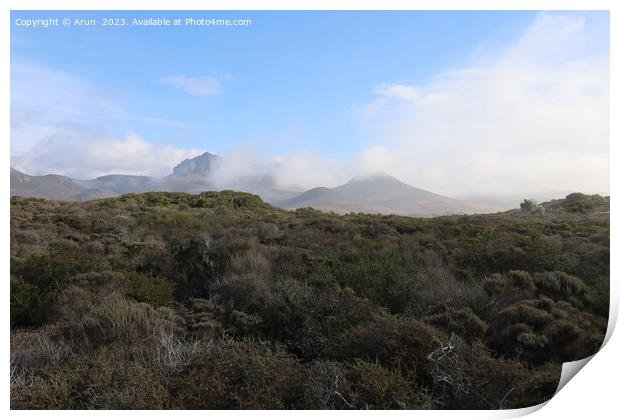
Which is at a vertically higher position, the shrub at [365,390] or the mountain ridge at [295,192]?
the mountain ridge at [295,192]

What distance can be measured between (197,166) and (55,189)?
7.19 ft

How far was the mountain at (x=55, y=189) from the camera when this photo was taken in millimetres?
5608

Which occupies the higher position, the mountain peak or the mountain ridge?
the mountain peak

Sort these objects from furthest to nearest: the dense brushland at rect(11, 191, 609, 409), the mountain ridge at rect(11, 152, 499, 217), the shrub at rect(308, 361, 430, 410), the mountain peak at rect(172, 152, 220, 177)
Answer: the mountain ridge at rect(11, 152, 499, 217) < the mountain peak at rect(172, 152, 220, 177) < the dense brushland at rect(11, 191, 609, 409) < the shrub at rect(308, 361, 430, 410)

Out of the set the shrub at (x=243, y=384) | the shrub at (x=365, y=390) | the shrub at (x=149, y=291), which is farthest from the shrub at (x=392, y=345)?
the shrub at (x=149, y=291)

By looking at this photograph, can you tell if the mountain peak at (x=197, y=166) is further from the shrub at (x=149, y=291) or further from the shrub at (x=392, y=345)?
the shrub at (x=392, y=345)

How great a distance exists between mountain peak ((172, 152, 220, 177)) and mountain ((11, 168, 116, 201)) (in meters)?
1.03

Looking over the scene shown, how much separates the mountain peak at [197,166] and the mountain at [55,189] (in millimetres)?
1027

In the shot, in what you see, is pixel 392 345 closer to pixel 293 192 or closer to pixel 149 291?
pixel 149 291

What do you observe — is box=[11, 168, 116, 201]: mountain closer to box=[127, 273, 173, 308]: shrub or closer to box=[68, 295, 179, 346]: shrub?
box=[127, 273, 173, 308]: shrub

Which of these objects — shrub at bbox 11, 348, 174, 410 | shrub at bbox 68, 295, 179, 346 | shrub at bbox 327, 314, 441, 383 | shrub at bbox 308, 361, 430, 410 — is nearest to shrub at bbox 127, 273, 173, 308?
shrub at bbox 68, 295, 179, 346

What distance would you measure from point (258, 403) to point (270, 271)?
3185 mm

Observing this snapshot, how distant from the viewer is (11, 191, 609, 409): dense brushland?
304 centimetres

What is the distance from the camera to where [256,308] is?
4852mm
